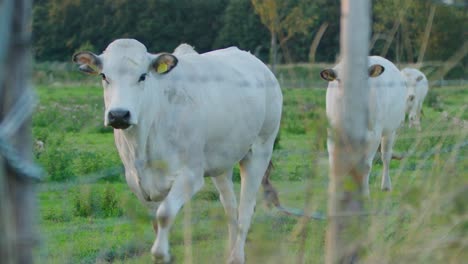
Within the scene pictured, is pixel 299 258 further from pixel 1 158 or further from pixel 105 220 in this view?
pixel 105 220

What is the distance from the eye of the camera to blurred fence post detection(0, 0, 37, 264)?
9.86 feet

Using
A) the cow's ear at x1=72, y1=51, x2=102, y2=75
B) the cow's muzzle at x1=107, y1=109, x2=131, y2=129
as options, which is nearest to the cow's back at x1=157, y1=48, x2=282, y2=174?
the cow's ear at x1=72, y1=51, x2=102, y2=75

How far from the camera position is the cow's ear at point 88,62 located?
23.8 ft

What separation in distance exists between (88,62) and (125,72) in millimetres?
362

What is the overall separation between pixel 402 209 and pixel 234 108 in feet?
13.2

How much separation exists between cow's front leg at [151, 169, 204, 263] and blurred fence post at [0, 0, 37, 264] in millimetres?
2732

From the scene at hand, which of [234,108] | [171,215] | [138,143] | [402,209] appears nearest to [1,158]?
[402,209]

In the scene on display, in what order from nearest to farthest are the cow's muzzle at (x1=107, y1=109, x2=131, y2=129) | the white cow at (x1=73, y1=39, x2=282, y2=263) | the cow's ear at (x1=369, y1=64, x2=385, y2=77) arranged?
the cow's muzzle at (x1=107, y1=109, x2=131, y2=129)
the white cow at (x1=73, y1=39, x2=282, y2=263)
the cow's ear at (x1=369, y1=64, x2=385, y2=77)

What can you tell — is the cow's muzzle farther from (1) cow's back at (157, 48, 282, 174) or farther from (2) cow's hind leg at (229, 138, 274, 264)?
(2) cow's hind leg at (229, 138, 274, 264)

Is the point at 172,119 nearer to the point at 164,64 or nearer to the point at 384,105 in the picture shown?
the point at 164,64

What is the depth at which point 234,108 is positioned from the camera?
8039 mm

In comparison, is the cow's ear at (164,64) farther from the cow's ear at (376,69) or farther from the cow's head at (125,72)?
the cow's ear at (376,69)

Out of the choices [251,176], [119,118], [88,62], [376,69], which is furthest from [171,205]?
[376,69]

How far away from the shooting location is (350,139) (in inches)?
155
